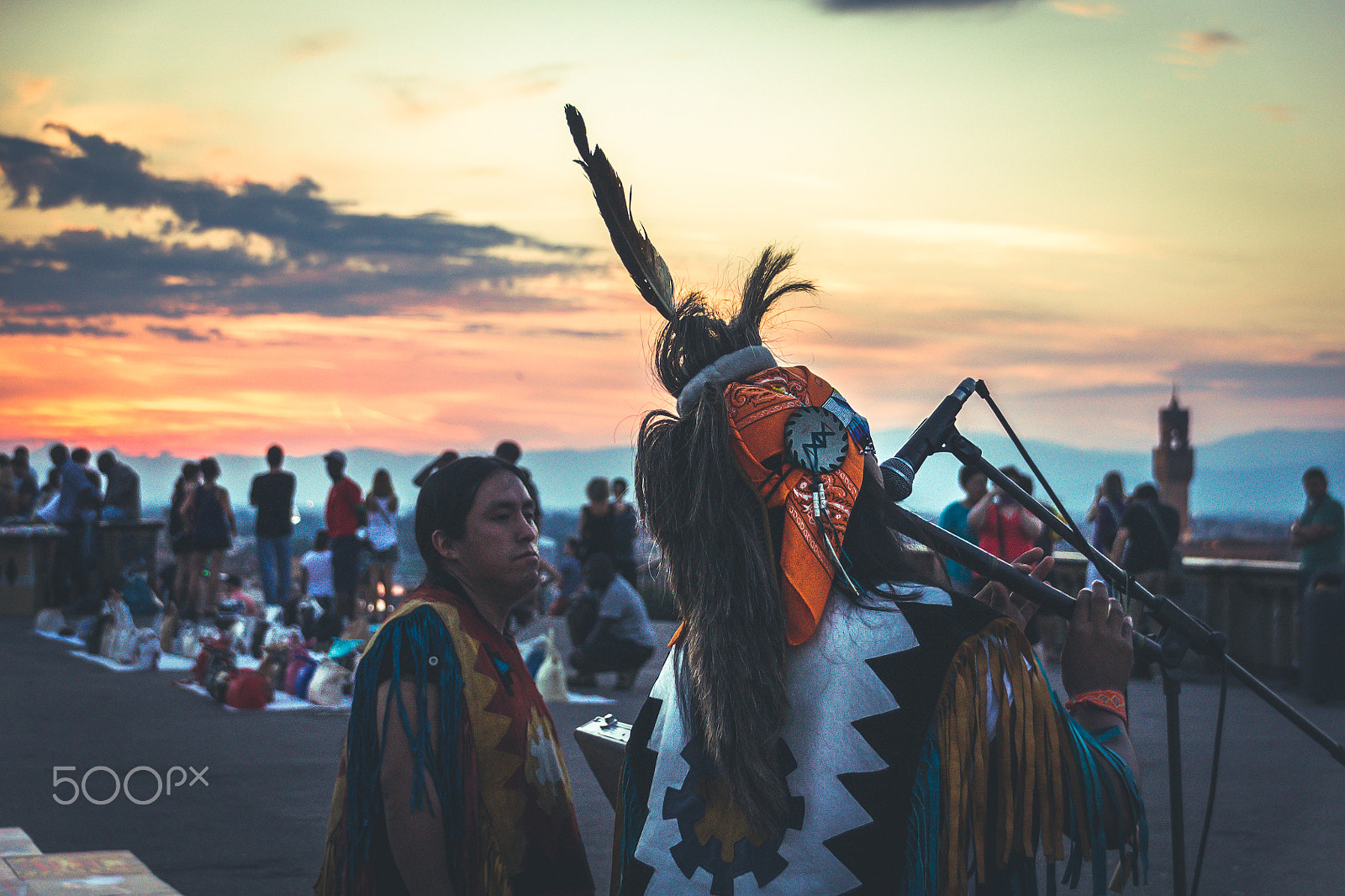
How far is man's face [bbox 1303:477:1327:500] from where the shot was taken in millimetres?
11016

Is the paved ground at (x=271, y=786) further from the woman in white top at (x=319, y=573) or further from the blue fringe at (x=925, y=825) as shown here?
the blue fringe at (x=925, y=825)

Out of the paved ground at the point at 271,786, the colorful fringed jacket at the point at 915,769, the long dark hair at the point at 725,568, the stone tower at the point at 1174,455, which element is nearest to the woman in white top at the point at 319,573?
the paved ground at the point at 271,786

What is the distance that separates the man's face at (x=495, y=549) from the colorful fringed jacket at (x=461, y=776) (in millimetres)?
91

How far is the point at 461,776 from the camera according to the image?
243cm

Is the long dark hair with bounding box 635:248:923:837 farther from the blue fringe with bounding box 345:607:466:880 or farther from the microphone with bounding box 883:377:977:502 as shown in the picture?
the blue fringe with bounding box 345:607:466:880

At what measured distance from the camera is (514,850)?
8.05ft

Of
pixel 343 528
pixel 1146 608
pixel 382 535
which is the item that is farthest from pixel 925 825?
pixel 382 535

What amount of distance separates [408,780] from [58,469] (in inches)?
676

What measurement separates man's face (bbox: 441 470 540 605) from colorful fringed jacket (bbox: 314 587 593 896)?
0.09m

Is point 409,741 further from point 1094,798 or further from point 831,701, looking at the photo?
point 1094,798

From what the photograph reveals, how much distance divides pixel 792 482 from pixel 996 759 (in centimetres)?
49

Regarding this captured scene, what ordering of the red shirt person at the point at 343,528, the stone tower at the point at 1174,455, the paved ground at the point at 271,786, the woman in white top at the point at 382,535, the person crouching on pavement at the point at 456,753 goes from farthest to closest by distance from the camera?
1. the stone tower at the point at 1174,455
2. the woman in white top at the point at 382,535
3. the red shirt person at the point at 343,528
4. the paved ground at the point at 271,786
5. the person crouching on pavement at the point at 456,753

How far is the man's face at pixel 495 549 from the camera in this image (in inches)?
104

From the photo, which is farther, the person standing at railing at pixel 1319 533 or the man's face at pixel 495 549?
the person standing at railing at pixel 1319 533
